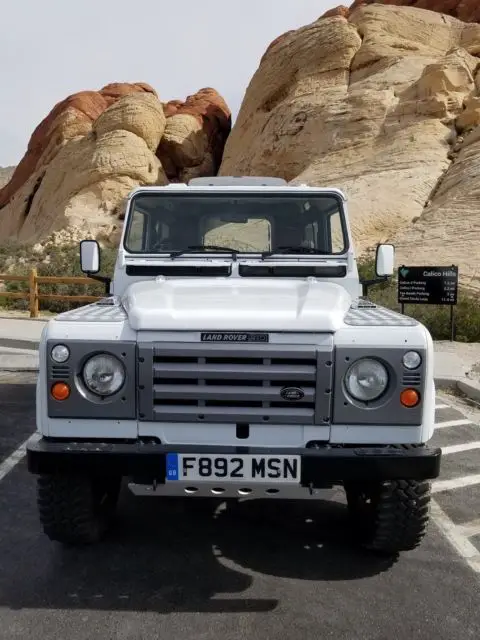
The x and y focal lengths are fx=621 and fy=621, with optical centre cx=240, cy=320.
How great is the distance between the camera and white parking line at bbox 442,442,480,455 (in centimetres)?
575

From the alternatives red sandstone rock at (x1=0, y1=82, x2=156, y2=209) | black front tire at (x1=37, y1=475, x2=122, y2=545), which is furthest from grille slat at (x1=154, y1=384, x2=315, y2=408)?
red sandstone rock at (x1=0, y1=82, x2=156, y2=209)

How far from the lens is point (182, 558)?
140 inches

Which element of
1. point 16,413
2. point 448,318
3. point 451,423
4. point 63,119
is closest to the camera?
point 451,423

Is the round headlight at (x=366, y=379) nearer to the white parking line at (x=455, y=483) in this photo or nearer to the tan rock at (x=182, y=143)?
the white parking line at (x=455, y=483)

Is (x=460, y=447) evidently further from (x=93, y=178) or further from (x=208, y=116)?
(x=208, y=116)

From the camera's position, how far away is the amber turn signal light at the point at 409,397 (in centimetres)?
308

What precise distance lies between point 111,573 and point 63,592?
0.28 meters

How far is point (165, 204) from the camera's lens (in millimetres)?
4809

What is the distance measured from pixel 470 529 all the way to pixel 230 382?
2.10m

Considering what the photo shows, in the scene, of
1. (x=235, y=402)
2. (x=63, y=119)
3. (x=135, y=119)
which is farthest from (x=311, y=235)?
(x=63, y=119)

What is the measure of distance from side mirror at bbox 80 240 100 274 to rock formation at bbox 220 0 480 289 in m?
15.9

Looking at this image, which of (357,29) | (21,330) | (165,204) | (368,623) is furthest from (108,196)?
(368,623)

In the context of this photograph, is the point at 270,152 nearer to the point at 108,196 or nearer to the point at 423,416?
the point at 108,196

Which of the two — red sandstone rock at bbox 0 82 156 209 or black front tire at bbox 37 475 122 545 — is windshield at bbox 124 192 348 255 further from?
red sandstone rock at bbox 0 82 156 209
